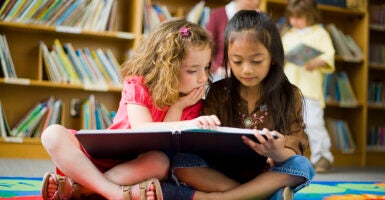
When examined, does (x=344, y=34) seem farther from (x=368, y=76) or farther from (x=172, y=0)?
(x=172, y=0)

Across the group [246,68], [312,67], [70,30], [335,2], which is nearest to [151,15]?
[70,30]

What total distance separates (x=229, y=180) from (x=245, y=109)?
0.23 m

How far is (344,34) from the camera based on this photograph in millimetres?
4027

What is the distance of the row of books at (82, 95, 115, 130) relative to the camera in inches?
123

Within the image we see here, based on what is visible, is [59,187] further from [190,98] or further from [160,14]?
[160,14]

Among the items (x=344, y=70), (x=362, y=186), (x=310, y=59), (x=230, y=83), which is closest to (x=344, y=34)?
(x=344, y=70)

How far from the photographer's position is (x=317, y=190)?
203cm

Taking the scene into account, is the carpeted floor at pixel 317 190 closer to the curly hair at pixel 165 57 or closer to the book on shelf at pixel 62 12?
the curly hair at pixel 165 57

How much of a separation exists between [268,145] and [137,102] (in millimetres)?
365

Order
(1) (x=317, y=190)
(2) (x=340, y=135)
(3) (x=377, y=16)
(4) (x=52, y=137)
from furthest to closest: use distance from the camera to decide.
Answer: (3) (x=377, y=16) → (2) (x=340, y=135) → (1) (x=317, y=190) → (4) (x=52, y=137)

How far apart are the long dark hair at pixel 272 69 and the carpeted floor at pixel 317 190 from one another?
391 millimetres

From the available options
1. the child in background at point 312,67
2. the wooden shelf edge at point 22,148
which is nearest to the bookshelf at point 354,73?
the child in background at point 312,67

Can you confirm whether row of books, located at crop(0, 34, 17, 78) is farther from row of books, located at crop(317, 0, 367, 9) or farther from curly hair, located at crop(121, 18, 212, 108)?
row of books, located at crop(317, 0, 367, 9)

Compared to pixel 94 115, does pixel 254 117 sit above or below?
above
